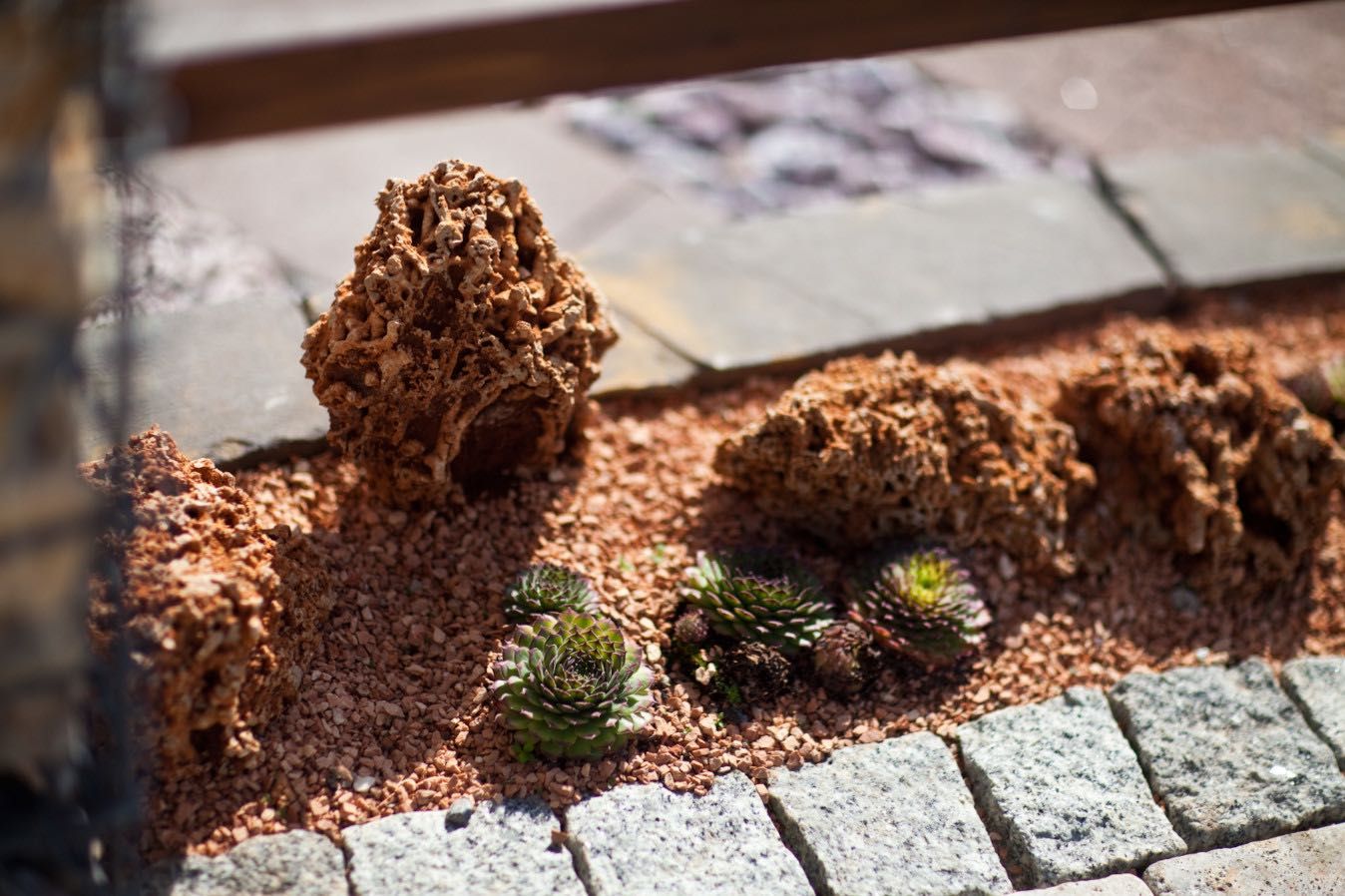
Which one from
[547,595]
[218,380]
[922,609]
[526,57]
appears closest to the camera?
[526,57]

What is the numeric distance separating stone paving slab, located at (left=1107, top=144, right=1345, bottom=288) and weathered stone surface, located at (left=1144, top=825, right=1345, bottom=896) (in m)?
1.96

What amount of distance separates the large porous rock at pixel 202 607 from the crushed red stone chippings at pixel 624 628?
9cm

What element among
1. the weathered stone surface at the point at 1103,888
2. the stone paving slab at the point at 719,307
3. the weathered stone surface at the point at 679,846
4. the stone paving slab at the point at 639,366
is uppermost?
the stone paving slab at the point at 719,307

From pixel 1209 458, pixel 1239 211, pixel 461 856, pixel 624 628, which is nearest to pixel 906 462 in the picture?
pixel 624 628

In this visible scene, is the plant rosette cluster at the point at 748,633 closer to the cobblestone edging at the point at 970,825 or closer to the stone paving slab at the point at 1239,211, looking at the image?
the cobblestone edging at the point at 970,825

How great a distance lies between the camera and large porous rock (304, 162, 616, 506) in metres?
2.52

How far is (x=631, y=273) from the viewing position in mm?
3764

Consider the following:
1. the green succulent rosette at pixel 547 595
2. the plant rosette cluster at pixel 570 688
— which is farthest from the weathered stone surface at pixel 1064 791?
the green succulent rosette at pixel 547 595

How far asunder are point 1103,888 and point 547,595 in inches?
48.1

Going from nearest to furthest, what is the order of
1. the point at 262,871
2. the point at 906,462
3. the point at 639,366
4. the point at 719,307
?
the point at 262,871, the point at 906,462, the point at 639,366, the point at 719,307

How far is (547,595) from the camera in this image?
2.63 metres

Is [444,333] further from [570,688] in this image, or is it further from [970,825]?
[970,825]

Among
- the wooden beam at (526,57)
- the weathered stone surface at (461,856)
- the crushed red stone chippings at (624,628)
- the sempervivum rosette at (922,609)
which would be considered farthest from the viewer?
the sempervivum rosette at (922,609)

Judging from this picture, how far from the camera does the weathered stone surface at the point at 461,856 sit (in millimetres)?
2219
